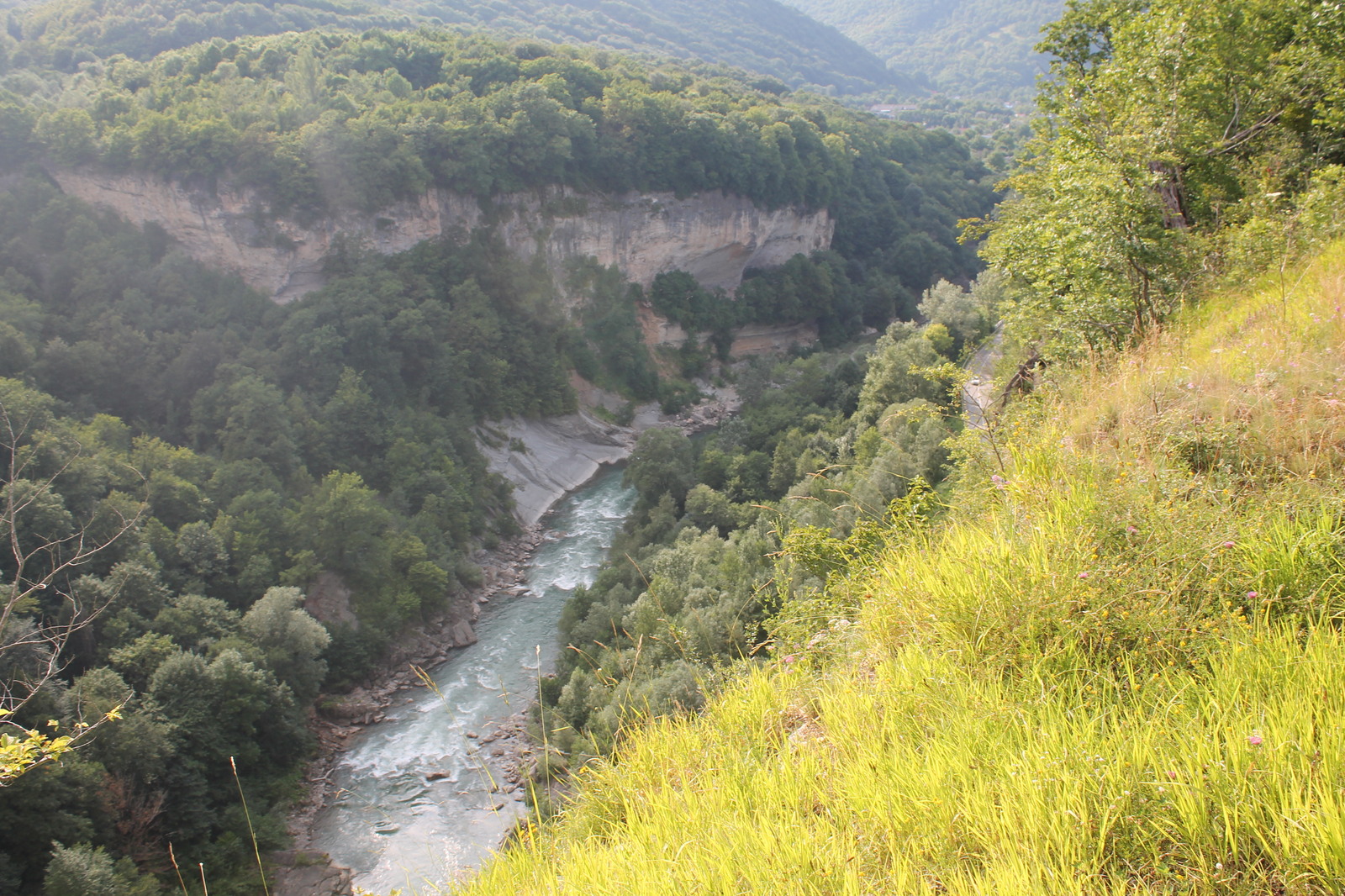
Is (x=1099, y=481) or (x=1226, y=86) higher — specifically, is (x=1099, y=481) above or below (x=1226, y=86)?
below

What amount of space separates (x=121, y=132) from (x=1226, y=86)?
141 ft

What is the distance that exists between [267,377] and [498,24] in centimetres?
10408

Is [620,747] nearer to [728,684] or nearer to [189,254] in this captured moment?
[728,684]

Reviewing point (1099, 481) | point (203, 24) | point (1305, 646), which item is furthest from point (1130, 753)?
point (203, 24)

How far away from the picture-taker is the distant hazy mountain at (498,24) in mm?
A: 49719

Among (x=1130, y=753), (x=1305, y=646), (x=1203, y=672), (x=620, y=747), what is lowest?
(x=620, y=747)

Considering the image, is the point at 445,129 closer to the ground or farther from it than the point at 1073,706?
farther from it

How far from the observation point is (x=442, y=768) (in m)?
20.0

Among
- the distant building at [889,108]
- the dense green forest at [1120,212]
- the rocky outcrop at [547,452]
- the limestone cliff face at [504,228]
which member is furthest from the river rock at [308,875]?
the distant building at [889,108]

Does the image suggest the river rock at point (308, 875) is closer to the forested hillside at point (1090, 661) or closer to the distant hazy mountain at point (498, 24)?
the forested hillside at point (1090, 661)

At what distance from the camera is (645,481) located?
111ft

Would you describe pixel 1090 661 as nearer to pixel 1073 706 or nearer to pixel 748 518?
pixel 1073 706

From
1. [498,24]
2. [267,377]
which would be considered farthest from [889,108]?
[267,377]

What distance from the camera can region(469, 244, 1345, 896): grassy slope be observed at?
2.18 m
